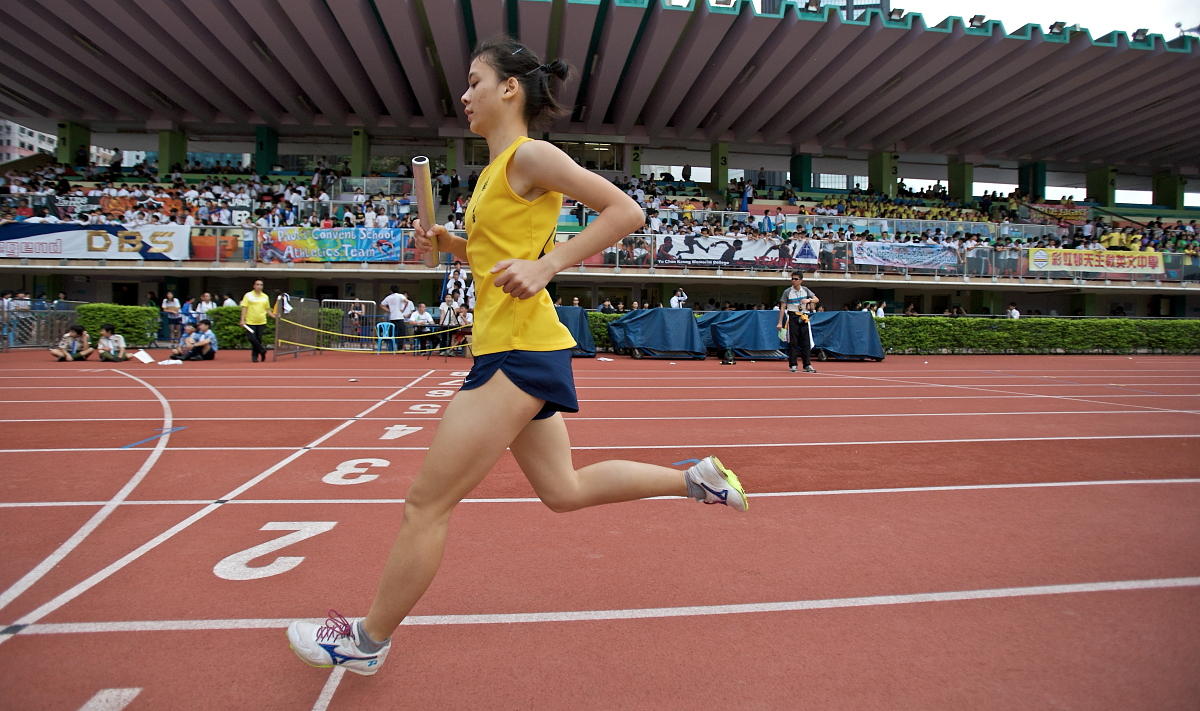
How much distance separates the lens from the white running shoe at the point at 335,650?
6.86ft

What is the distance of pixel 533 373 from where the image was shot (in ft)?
6.84

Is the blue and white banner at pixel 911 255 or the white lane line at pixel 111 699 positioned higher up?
the blue and white banner at pixel 911 255

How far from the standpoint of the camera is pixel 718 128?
35312 millimetres

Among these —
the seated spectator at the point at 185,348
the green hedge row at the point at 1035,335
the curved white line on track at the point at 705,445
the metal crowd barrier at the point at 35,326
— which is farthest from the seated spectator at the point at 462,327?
the green hedge row at the point at 1035,335

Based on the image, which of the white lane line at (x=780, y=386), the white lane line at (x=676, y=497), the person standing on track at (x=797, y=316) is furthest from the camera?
the person standing on track at (x=797, y=316)

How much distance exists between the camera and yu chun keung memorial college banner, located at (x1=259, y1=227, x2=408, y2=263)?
22.0 metres

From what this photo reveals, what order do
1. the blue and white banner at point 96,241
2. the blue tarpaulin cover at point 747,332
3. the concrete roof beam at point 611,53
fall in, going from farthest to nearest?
the concrete roof beam at point 611,53 < the blue and white banner at point 96,241 < the blue tarpaulin cover at point 747,332

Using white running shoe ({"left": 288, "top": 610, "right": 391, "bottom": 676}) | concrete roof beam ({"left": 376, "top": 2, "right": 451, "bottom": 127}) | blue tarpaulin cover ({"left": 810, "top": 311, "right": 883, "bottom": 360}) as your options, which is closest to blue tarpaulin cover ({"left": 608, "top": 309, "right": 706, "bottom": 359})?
blue tarpaulin cover ({"left": 810, "top": 311, "right": 883, "bottom": 360})

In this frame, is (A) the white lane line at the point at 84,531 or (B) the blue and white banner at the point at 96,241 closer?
(A) the white lane line at the point at 84,531

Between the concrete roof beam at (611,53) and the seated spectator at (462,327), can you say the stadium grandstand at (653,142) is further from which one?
the seated spectator at (462,327)

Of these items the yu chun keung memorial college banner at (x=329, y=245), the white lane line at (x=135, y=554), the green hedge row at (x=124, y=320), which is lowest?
the white lane line at (x=135, y=554)

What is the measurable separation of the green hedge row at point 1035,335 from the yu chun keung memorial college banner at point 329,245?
16289 mm

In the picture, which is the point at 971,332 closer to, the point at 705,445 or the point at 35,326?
the point at 705,445

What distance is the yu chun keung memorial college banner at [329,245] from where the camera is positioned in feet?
72.1
